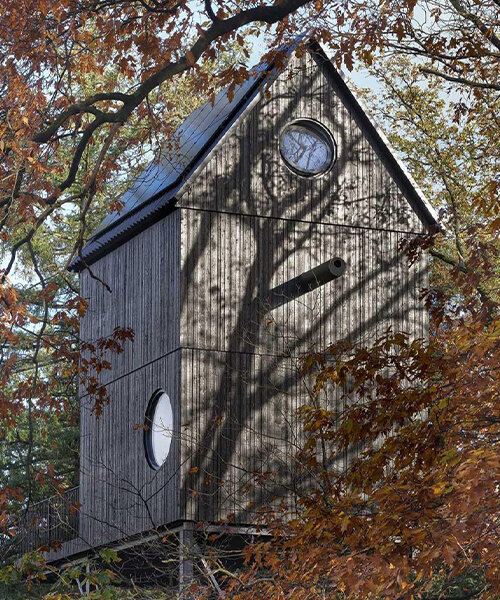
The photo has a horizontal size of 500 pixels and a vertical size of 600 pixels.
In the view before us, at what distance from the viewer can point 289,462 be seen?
16.6 m

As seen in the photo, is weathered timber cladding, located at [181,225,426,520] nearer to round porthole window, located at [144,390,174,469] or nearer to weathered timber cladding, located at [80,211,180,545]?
weathered timber cladding, located at [80,211,180,545]

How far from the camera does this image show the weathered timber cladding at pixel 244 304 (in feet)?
53.6

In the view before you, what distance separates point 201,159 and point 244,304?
2.14 m

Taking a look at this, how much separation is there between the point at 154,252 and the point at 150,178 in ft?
9.61

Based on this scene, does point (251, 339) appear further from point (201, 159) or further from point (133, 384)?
point (201, 159)

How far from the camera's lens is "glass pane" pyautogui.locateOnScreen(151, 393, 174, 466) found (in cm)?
1659

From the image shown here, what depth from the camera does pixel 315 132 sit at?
17.9 metres

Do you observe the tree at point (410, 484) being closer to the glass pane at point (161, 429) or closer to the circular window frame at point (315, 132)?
the glass pane at point (161, 429)

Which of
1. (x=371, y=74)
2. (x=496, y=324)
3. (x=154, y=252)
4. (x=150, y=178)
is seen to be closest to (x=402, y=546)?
(x=496, y=324)

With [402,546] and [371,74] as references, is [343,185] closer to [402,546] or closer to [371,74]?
[371,74]

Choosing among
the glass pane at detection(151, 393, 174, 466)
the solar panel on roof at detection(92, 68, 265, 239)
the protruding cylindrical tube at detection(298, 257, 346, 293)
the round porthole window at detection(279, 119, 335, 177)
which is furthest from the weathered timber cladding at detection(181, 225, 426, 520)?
the solar panel on roof at detection(92, 68, 265, 239)

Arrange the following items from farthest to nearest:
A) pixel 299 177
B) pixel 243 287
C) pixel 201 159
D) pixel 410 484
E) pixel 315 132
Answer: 1. pixel 315 132
2. pixel 299 177
3. pixel 201 159
4. pixel 243 287
5. pixel 410 484

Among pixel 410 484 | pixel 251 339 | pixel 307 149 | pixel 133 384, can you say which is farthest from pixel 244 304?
pixel 410 484

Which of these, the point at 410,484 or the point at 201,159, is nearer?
the point at 410,484
